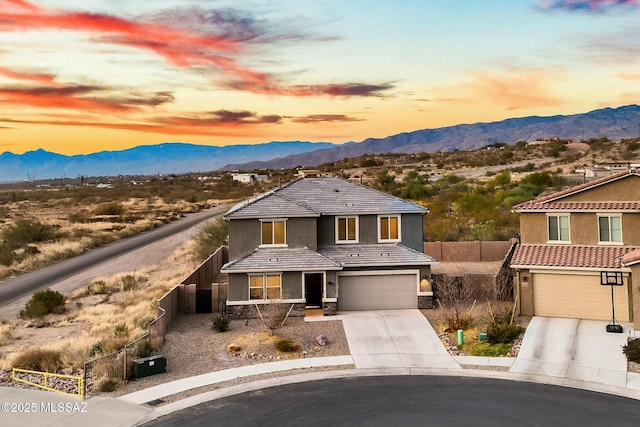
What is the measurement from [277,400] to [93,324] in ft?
49.1

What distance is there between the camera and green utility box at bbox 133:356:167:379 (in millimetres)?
20041

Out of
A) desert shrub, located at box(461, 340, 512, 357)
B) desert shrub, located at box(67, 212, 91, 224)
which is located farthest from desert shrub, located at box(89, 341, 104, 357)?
desert shrub, located at box(67, 212, 91, 224)

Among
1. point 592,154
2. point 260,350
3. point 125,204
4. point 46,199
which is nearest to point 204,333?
point 260,350

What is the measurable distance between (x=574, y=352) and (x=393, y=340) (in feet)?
24.0

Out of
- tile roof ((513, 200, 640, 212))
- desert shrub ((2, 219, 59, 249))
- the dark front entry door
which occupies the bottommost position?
the dark front entry door

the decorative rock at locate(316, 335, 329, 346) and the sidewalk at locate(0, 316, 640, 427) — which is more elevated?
the decorative rock at locate(316, 335, 329, 346)

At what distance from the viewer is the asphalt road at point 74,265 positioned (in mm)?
37719

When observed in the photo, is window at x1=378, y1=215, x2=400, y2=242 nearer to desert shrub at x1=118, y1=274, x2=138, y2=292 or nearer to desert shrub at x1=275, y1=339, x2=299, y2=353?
desert shrub at x1=275, y1=339, x2=299, y2=353

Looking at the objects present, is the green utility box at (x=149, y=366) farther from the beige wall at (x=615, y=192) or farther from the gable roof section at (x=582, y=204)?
the beige wall at (x=615, y=192)

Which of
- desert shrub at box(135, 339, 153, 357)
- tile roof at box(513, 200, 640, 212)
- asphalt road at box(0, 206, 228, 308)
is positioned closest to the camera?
desert shrub at box(135, 339, 153, 357)

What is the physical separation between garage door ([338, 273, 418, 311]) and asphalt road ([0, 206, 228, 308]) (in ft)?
70.8

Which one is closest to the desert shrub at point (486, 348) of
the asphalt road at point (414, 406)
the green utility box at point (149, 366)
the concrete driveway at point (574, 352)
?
the concrete driveway at point (574, 352)

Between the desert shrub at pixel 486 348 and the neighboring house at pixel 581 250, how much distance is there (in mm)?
4962

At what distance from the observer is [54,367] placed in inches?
821
